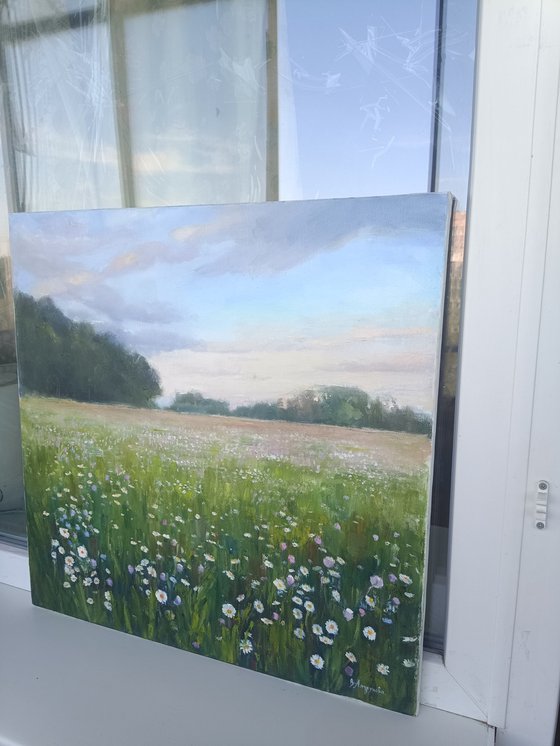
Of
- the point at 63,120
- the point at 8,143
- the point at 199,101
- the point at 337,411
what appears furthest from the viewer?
the point at 8,143

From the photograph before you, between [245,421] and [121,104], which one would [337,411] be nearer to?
[245,421]

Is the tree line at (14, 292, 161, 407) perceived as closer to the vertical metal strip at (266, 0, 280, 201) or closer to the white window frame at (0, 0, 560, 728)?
the vertical metal strip at (266, 0, 280, 201)

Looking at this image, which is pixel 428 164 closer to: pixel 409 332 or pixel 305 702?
pixel 409 332

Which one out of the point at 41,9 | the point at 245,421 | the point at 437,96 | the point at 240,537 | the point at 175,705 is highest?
the point at 41,9

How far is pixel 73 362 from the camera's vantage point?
4.64ft

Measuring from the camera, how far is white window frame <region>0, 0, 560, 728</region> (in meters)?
0.95

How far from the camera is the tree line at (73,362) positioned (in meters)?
1.34

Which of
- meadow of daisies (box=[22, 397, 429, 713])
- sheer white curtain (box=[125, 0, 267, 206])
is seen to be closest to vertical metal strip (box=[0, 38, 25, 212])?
sheer white curtain (box=[125, 0, 267, 206])

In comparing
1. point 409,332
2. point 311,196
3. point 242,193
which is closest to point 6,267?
point 242,193

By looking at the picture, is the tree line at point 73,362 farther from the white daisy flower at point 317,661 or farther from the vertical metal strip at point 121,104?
the white daisy flower at point 317,661

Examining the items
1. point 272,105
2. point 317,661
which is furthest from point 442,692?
point 272,105

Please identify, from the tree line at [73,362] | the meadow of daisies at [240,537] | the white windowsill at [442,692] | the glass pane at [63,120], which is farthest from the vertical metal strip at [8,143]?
the white windowsill at [442,692]

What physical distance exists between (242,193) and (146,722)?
1115 millimetres
